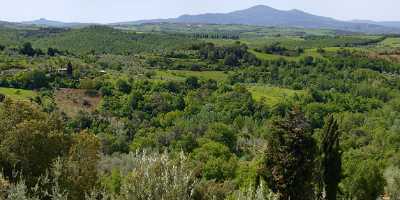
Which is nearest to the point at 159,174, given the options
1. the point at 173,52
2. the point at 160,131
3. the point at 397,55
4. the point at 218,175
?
the point at 218,175

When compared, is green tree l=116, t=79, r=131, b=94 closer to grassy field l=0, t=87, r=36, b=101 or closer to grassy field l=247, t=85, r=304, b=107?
grassy field l=0, t=87, r=36, b=101

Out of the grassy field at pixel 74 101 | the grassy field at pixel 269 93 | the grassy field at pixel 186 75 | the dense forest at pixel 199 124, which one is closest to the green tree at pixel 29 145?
the dense forest at pixel 199 124

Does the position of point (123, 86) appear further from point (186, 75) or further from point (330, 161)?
point (330, 161)

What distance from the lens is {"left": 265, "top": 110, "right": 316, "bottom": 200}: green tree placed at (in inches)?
1128

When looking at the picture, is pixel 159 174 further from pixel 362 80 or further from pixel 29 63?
pixel 362 80

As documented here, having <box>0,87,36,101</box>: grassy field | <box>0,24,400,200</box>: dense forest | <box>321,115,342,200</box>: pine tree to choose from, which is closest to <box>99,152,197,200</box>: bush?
<box>0,24,400,200</box>: dense forest

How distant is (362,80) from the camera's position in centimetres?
13762

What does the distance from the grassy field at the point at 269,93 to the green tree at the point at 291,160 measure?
77.0 metres

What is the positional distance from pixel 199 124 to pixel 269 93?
3493 cm

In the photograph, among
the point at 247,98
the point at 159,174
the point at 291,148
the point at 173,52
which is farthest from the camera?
A: the point at 173,52

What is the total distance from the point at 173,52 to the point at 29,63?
53319 millimetres

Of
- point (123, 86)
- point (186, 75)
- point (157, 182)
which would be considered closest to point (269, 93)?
point (186, 75)

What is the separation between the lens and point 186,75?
413 ft

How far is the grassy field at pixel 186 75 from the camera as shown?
11919 centimetres
